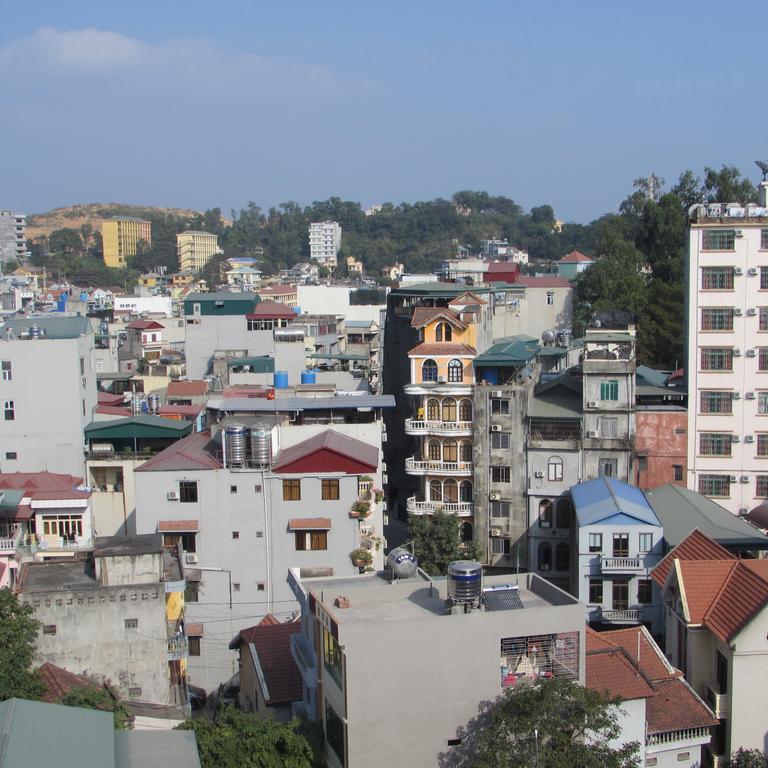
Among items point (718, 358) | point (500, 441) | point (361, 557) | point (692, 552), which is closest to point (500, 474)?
point (500, 441)

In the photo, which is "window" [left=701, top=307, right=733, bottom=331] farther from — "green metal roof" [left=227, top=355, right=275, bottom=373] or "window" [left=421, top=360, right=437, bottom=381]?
"green metal roof" [left=227, top=355, right=275, bottom=373]

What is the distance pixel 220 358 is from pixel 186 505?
64.8 ft

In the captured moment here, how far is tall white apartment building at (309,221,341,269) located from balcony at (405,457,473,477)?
126 metres

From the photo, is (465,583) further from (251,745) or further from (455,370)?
(455,370)

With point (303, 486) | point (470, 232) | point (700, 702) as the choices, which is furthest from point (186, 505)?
point (470, 232)

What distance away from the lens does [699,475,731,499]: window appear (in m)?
32.1

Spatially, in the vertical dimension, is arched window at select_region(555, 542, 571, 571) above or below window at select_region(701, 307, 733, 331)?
below

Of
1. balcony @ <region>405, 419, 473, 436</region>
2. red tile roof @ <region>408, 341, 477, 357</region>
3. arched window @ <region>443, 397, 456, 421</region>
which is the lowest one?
balcony @ <region>405, 419, 473, 436</region>

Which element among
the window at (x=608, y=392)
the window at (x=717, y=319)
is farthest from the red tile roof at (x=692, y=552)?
the window at (x=717, y=319)

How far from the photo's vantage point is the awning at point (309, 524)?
26766 mm

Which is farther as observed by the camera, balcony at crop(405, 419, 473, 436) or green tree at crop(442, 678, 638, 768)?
balcony at crop(405, 419, 473, 436)

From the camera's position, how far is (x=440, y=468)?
105ft

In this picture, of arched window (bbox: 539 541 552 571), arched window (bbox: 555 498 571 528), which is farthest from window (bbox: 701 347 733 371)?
arched window (bbox: 539 541 552 571)

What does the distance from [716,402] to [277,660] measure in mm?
17103
